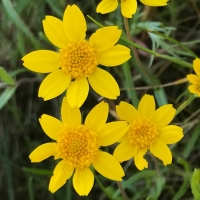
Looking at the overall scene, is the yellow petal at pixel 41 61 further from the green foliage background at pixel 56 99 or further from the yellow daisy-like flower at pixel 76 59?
the green foliage background at pixel 56 99

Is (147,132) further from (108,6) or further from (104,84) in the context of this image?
(108,6)

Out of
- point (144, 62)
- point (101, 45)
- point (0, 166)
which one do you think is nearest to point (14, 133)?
point (0, 166)

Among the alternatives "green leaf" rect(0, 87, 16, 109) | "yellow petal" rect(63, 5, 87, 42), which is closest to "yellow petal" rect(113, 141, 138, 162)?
"yellow petal" rect(63, 5, 87, 42)

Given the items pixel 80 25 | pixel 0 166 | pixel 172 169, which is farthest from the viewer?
pixel 0 166

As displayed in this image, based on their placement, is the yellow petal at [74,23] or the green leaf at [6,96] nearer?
the yellow petal at [74,23]

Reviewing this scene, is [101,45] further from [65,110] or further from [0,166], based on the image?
[0,166]

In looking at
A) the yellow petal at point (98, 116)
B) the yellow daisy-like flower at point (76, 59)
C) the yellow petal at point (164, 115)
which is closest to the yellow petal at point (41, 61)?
the yellow daisy-like flower at point (76, 59)

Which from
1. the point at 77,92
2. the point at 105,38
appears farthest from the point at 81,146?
the point at 105,38
